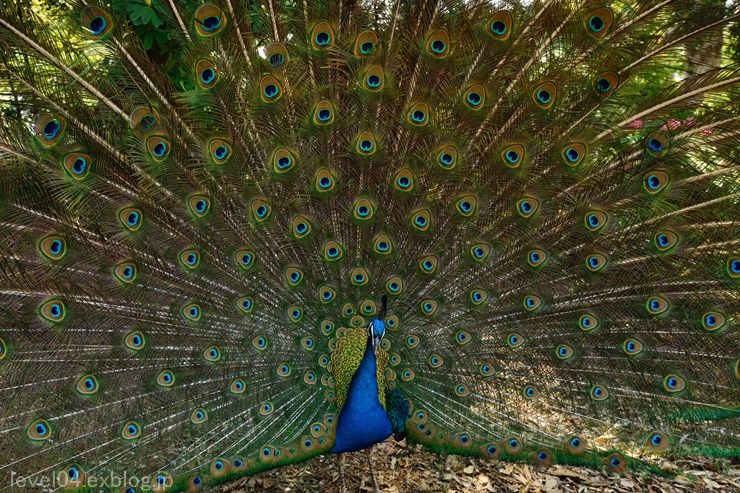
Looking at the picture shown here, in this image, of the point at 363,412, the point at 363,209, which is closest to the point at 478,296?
the point at 363,209

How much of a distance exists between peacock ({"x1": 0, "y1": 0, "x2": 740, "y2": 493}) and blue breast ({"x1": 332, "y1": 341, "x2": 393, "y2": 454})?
0.02 meters

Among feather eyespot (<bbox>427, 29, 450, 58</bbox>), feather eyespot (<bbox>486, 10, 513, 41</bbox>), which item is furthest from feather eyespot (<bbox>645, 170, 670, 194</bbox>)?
feather eyespot (<bbox>427, 29, 450, 58</bbox>)

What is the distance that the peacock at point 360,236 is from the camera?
279cm

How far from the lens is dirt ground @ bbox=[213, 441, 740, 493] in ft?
13.3

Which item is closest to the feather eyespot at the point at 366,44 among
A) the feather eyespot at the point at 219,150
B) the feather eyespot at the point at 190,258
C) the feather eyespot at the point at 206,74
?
the feather eyespot at the point at 206,74

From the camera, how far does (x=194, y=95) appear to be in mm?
2885

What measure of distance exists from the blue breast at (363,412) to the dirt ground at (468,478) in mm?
999

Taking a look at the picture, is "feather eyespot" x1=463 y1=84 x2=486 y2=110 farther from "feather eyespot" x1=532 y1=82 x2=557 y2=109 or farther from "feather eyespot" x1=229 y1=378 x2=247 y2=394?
"feather eyespot" x1=229 y1=378 x2=247 y2=394

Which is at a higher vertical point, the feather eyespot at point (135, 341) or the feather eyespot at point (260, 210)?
the feather eyespot at point (260, 210)

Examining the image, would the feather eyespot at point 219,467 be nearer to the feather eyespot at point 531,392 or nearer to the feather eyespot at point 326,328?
the feather eyespot at point 326,328

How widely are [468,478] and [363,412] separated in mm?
1634

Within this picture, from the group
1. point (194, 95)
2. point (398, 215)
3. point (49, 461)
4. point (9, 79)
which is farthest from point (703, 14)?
point (49, 461)

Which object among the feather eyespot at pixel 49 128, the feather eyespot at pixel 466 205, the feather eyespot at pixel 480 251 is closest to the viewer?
the feather eyespot at pixel 49 128

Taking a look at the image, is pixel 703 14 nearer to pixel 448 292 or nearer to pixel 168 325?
pixel 448 292
